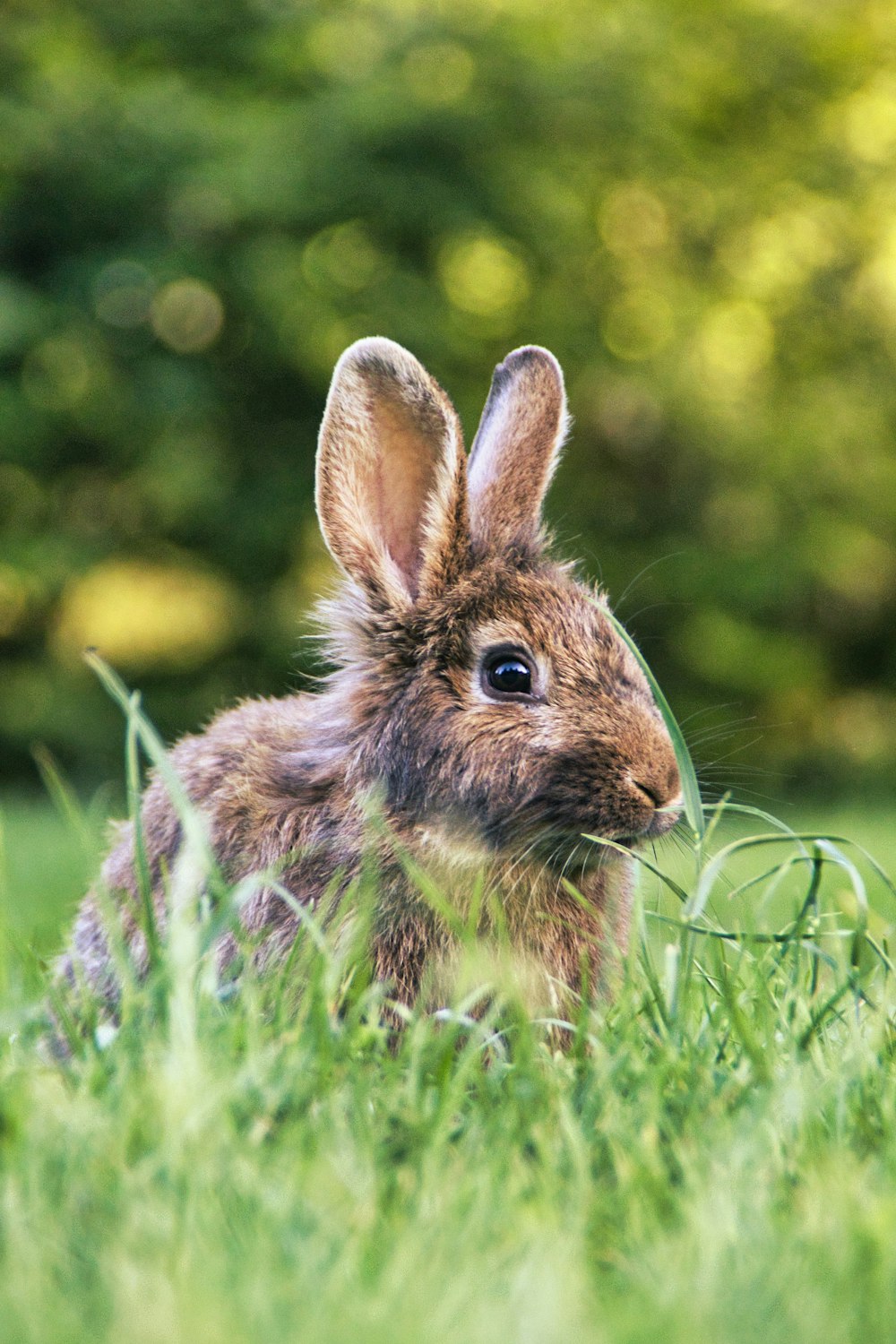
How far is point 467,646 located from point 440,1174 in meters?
1.50

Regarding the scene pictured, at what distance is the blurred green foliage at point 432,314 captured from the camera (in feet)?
43.2

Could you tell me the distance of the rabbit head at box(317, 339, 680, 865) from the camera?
2.81m

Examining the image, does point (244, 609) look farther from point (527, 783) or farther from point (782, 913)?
point (527, 783)

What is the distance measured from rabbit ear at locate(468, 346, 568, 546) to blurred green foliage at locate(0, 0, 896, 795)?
29.7 ft


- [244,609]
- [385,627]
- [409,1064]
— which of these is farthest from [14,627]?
[409,1064]

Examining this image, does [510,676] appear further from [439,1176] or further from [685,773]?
[439,1176]

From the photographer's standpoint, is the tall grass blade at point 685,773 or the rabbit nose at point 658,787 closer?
the tall grass blade at point 685,773

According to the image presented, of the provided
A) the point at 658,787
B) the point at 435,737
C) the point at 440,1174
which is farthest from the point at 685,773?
the point at 440,1174

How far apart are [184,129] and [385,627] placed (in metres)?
10.7

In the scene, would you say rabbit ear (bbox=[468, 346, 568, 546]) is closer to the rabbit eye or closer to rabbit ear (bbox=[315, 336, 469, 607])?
rabbit ear (bbox=[315, 336, 469, 607])

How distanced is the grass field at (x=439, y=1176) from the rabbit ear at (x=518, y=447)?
1223 millimetres

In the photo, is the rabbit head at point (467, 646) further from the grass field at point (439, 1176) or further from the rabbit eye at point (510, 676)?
the grass field at point (439, 1176)

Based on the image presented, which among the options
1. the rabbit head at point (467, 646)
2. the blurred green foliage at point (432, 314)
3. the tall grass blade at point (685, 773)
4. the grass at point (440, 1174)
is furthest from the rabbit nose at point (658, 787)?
the blurred green foliage at point (432, 314)

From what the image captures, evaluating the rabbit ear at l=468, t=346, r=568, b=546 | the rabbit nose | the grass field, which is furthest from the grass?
the rabbit ear at l=468, t=346, r=568, b=546
